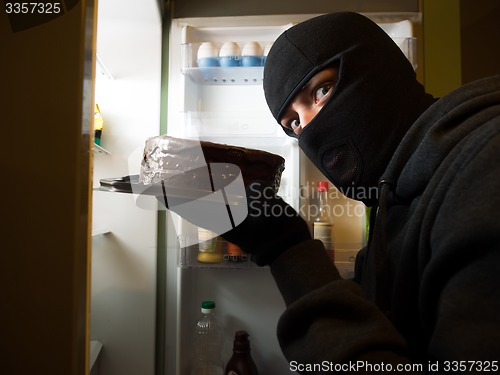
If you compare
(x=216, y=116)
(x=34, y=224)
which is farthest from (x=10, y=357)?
(x=216, y=116)

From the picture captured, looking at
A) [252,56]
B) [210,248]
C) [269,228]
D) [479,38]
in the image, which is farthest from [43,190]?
[479,38]

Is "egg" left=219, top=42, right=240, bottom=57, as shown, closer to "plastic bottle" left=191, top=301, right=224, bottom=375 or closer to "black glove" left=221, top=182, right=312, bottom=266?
"black glove" left=221, top=182, right=312, bottom=266

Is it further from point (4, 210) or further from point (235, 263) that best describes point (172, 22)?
point (4, 210)

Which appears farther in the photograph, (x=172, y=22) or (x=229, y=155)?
(x=172, y=22)

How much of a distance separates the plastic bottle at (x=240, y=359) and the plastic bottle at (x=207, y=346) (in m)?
0.06

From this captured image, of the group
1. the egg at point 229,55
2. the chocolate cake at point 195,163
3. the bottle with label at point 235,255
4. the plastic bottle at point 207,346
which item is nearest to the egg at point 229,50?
the egg at point 229,55

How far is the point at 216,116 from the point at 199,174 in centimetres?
40

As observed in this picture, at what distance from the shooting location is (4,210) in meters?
0.35

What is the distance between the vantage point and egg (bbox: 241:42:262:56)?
1.03 meters

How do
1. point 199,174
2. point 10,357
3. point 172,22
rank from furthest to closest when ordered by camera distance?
point 172,22, point 199,174, point 10,357

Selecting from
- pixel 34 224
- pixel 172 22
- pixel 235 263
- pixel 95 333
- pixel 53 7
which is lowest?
pixel 95 333

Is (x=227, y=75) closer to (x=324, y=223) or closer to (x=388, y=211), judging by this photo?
(x=324, y=223)

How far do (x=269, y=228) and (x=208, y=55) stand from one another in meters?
0.66

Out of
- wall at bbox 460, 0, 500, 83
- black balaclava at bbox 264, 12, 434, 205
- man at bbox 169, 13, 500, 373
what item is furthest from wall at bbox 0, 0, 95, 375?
wall at bbox 460, 0, 500, 83
